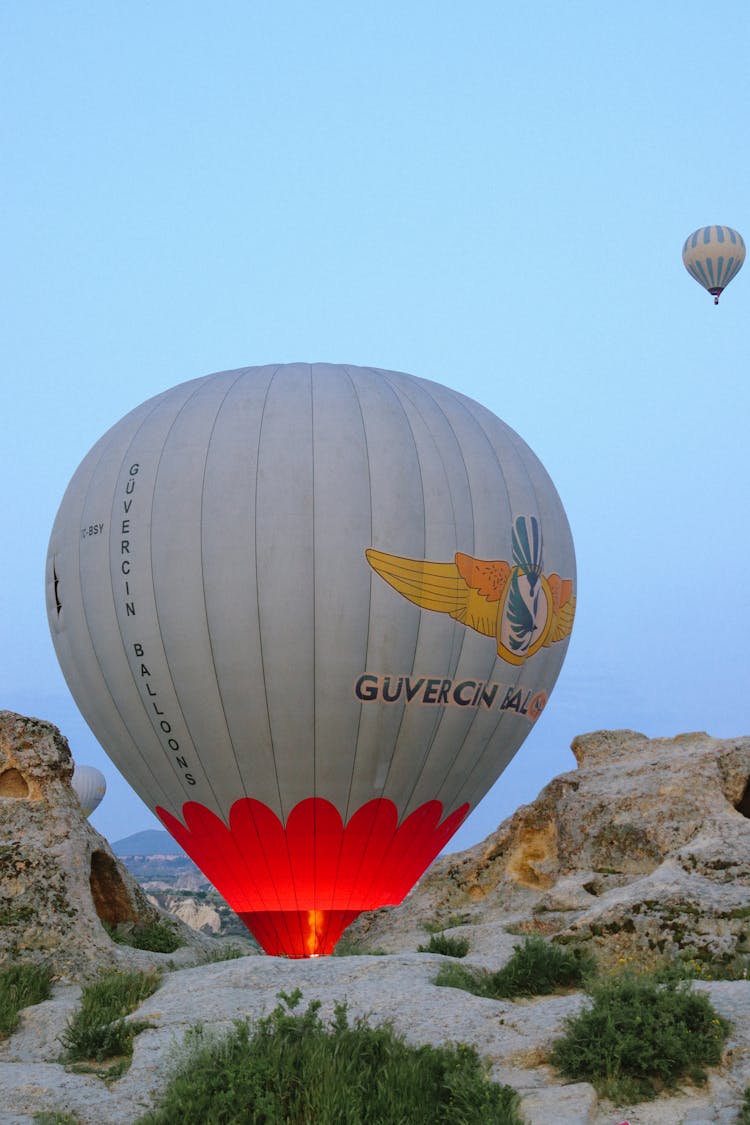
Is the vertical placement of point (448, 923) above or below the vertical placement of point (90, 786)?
below

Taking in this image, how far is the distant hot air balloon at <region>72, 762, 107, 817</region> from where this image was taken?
52500 mm

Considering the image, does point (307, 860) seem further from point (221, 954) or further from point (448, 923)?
point (221, 954)

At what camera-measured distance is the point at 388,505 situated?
64.4 ft

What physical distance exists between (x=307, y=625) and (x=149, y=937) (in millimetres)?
5148

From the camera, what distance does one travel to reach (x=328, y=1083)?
28.6 ft

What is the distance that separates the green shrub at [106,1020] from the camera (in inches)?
408

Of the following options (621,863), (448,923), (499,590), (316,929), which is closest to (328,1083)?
(621,863)

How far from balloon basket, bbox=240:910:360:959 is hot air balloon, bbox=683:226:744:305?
73.4ft

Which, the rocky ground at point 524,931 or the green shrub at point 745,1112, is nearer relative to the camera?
the green shrub at point 745,1112

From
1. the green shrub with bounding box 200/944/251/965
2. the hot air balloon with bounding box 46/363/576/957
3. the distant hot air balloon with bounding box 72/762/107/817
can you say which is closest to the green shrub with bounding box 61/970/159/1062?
the green shrub with bounding box 200/944/251/965

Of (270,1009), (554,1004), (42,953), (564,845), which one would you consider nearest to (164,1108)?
(270,1009)

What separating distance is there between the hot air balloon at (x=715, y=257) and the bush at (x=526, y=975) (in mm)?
27225

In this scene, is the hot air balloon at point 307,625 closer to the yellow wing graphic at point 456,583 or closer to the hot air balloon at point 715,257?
the yellow wing graphic at point 456,583

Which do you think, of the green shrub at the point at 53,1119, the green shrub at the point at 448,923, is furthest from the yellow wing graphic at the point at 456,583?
the green shrub at the point at 53,1119
